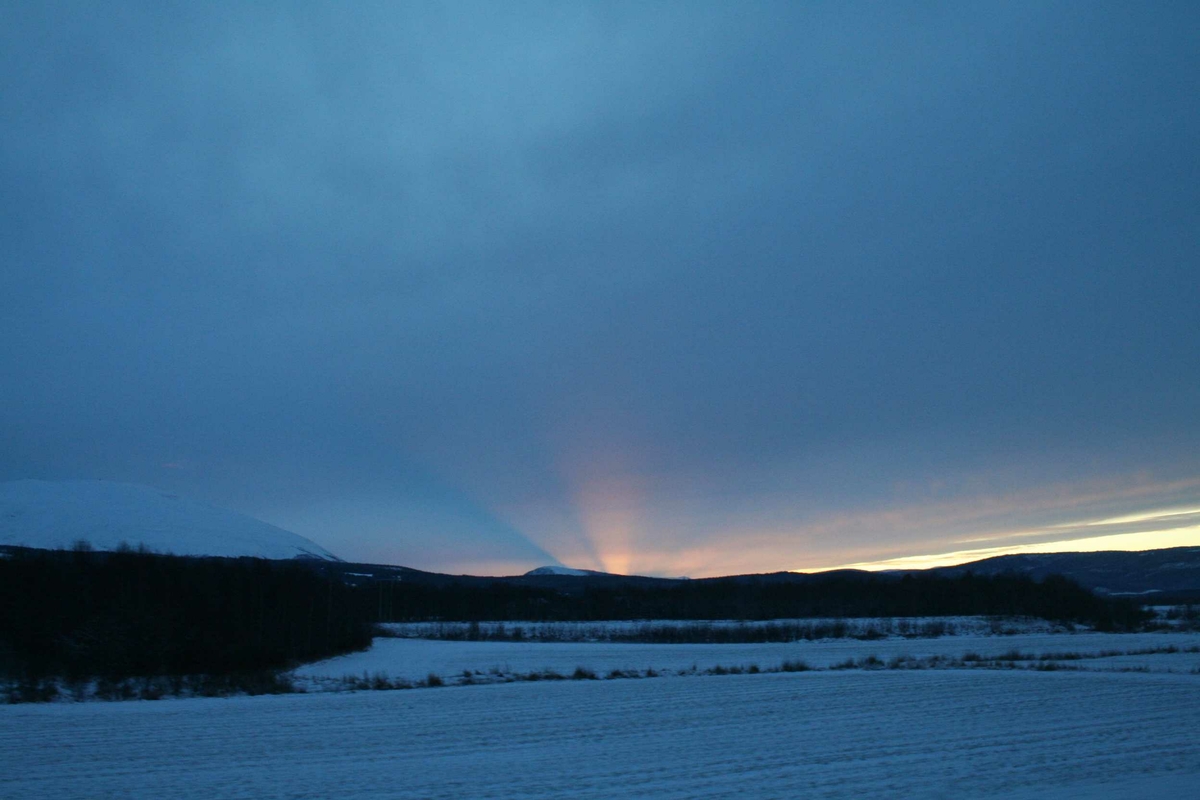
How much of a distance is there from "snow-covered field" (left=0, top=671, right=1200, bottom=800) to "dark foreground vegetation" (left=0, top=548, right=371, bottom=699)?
9187mm

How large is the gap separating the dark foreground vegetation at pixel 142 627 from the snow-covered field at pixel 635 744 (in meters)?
9.19

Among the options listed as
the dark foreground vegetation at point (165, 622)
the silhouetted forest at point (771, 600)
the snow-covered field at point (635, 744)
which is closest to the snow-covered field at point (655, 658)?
the dark foreground vegetation at point (165, 622)

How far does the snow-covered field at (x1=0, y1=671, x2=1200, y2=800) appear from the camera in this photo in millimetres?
12000

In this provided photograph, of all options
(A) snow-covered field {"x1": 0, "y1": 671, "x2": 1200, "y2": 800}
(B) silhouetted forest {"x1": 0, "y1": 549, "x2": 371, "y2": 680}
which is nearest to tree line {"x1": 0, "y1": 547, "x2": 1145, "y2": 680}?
(B) silhouetted forest {"x1": 0, "y1": 549, "x2": 371, "y2": 680}

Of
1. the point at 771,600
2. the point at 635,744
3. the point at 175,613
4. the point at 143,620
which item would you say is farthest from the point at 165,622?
the point at 771,600

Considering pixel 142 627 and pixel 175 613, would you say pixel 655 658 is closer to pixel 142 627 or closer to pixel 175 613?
pixel 175 613

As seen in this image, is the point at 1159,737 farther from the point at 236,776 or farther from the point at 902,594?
the point at 902,594

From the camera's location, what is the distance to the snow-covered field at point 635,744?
1200 cm

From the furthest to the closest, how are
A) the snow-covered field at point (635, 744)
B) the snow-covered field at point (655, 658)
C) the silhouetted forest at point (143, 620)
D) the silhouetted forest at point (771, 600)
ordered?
the silhouetted forest at point (771, 600)
the snow-covered field at point (655, 658)
the silhouetted forest at point (143, 620)
the snow-covered field at point (635, 744)

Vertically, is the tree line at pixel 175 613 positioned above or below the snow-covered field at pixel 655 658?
above

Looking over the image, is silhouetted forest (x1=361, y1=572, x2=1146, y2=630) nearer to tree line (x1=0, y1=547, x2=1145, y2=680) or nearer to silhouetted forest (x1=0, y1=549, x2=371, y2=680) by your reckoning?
tree line (x1=0, y1=547, x2=1145, y2=680)

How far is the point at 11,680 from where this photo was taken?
29.5 m

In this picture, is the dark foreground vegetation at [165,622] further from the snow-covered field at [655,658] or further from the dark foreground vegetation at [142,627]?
the snow-covered field at [655,658]

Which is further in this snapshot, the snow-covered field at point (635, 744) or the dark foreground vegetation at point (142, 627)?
the dark foreground vegetation at point (142, 627)
